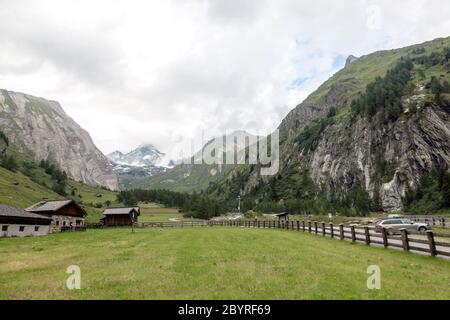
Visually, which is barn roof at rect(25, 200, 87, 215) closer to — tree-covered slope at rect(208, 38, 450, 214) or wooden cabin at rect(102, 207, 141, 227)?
wooden cabin at rect(102, 207, 141, 227)

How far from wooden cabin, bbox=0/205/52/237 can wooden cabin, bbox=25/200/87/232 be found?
11.4 meters

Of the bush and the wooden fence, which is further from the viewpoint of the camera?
the bush

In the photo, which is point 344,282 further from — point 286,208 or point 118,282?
point 286,208

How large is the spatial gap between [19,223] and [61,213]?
27.5 meters

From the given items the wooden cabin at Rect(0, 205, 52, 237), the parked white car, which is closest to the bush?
the wooden cabin at Rect(0, 205, 52, 237)

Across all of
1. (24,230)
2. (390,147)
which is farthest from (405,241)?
(390,147)

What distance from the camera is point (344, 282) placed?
13.5 metres

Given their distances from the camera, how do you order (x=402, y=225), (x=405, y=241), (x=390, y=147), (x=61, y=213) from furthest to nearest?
1. (x=390, y=147)
2. (x=61, y=213)
3. (x=402, y=225)
4. (x=405, y=241)

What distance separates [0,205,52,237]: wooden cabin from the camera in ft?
178

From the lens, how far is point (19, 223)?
57.9 metres

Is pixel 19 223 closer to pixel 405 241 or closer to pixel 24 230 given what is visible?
pixel 24 230

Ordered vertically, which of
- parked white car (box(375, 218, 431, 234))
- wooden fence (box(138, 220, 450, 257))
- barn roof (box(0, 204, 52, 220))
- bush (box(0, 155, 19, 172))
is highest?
bush (box(0, 155, 19, 172))

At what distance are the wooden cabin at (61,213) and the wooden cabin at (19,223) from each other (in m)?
11.4
